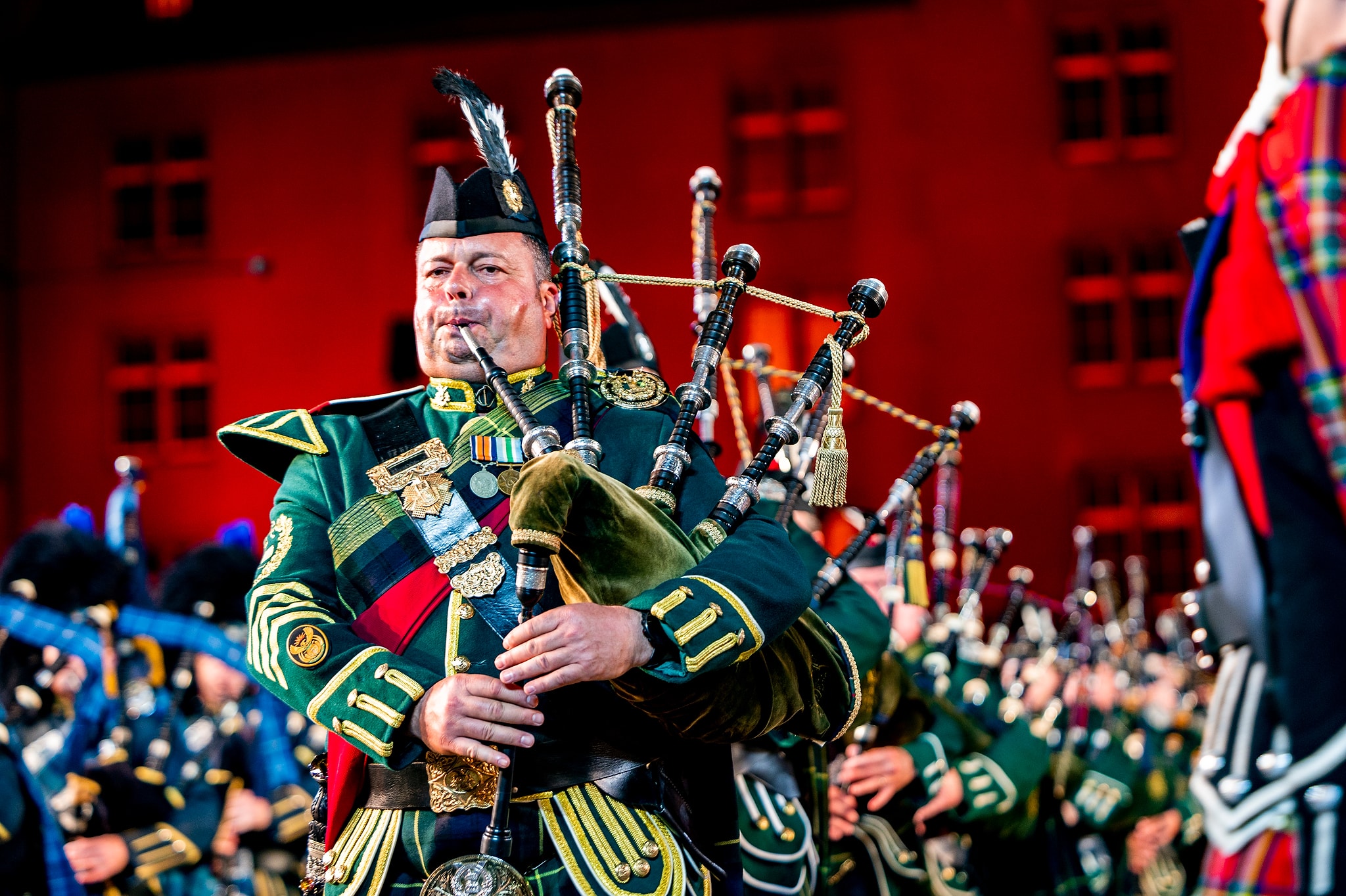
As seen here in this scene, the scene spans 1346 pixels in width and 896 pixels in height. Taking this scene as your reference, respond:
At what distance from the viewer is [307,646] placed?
2.79 m

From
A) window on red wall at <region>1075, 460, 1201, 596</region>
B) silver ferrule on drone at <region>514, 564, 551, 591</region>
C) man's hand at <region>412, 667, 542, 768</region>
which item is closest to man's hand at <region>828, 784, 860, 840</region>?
man's hand at <region>412, 667, 542, 768</region>

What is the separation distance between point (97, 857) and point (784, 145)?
1504 centimetres

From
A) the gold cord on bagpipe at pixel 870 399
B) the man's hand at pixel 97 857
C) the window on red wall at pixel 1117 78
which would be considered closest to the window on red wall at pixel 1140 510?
the window on red wall at pixel 1117 78

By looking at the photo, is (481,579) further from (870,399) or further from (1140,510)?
(1140,510)

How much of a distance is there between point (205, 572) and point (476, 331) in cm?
660

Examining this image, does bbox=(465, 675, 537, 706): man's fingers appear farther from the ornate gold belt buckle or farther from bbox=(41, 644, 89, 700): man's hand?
bbox=(41, 644, 89, 700): man's hand

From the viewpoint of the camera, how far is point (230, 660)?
26.7ft

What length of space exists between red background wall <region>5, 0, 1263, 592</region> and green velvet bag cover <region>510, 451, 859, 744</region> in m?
14.5

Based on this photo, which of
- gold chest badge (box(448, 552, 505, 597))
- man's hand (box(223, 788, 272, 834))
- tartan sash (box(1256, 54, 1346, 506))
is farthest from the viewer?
man's hand (box(223, 788, 272, 834))

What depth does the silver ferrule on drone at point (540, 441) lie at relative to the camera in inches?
113

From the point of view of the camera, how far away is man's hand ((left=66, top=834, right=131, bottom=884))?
6551mm

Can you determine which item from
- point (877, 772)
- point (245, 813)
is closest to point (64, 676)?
point (245, 813)

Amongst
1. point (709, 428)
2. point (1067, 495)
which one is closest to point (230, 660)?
point (709, 428)

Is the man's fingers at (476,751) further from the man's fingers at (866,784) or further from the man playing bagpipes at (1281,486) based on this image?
the man's fingers at (866,784)
